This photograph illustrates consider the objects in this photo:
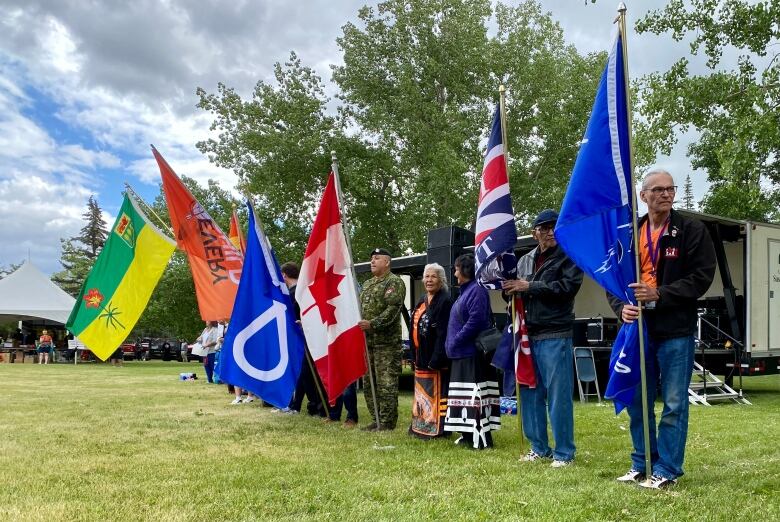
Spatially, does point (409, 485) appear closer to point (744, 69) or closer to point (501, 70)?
point (744, 69)

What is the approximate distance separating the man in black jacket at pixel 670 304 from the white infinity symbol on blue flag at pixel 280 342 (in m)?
4.23

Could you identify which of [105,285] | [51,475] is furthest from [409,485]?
[105,285]

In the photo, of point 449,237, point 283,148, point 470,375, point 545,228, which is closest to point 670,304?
point 545,228

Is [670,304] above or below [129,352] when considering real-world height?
above

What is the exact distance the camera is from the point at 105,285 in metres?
11.5

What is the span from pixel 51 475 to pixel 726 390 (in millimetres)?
10349

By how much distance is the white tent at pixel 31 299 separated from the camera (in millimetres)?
31906

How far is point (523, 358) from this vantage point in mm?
5395

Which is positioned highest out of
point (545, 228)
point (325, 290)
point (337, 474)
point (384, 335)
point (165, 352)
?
point (545, 228)

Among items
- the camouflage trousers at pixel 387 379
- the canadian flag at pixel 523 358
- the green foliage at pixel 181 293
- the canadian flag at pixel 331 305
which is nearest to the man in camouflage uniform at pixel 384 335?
the camouflage trousers at pixel 387 379

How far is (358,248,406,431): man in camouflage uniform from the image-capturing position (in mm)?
7297

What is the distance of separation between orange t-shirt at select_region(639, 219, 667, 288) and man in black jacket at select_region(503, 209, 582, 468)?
25.4 inches

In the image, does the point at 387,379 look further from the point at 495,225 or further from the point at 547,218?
the point at 547,218

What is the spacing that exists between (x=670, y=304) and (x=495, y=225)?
1.75 m
